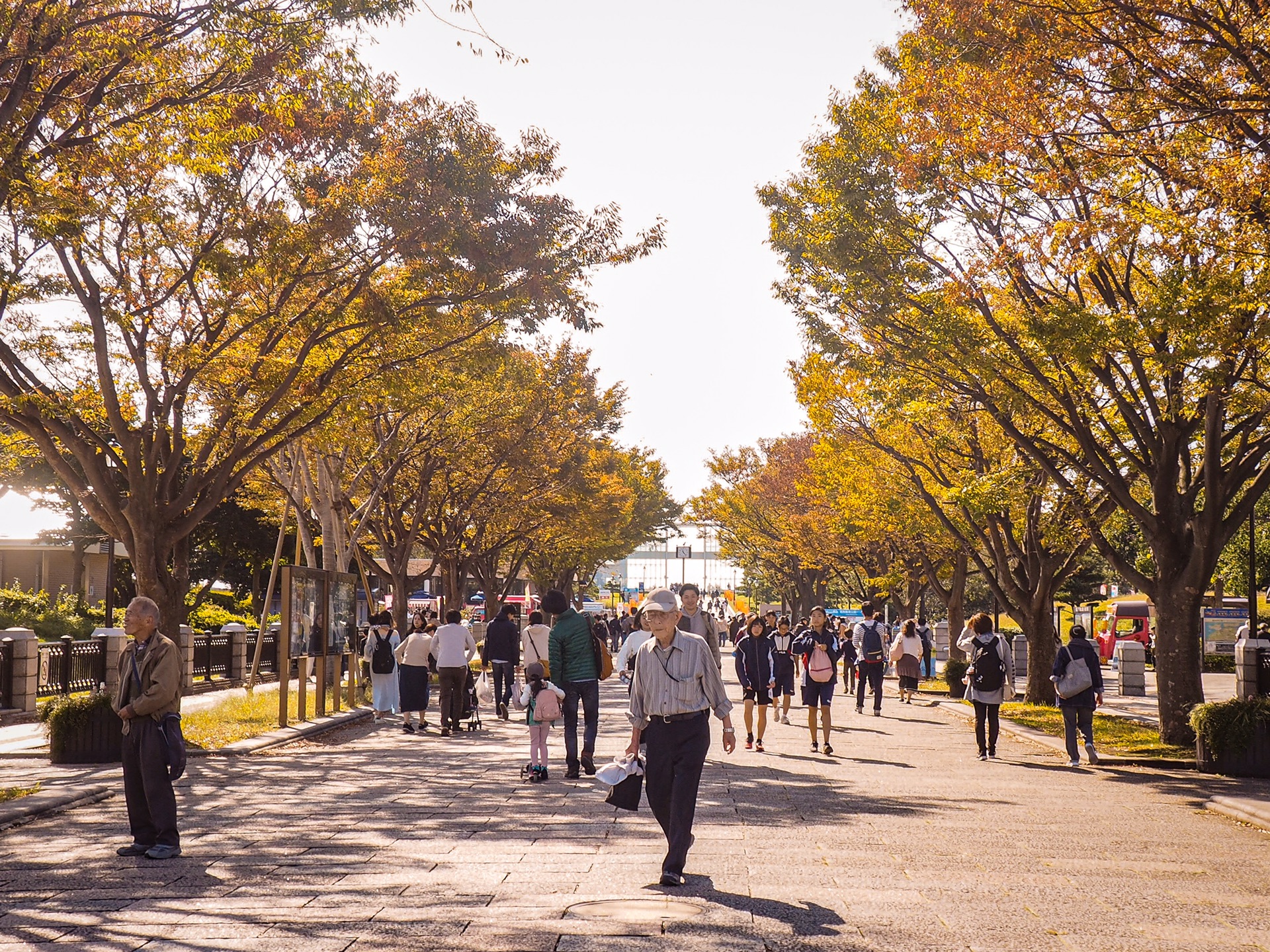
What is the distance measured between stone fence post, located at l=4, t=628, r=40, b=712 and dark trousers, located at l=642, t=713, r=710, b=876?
16.5 metres

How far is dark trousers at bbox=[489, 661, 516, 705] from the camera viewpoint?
21672 mm

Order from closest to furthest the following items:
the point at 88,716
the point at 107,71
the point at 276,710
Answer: the point at 107,71
the point at 88,716
the point at 276,710

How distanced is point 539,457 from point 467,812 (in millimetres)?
24199

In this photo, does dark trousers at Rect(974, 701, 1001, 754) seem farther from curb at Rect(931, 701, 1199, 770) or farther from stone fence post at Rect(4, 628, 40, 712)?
stone fence post at Rect(4, 628, 40, 712)

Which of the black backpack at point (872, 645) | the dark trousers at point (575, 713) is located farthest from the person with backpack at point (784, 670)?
the dark trousers at point (575, 713)

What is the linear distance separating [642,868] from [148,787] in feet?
10.2

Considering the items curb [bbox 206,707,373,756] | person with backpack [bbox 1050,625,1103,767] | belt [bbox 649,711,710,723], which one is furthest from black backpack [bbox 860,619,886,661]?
belt [bbox 649,711,710,723]

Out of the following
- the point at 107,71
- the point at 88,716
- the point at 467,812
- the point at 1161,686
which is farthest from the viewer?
the point at 1161,686

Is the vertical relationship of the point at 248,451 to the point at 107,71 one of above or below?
below

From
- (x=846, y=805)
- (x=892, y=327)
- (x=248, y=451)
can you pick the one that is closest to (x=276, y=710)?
(x=248, y=451)

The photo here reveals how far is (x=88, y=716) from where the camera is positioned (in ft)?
46.6

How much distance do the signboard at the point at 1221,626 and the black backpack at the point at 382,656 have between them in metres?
35.3

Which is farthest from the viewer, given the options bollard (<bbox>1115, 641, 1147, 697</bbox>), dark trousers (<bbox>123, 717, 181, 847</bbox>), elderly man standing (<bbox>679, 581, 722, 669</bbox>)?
bollard (<bbox>1115, 641, 1147, 697</bbox>)

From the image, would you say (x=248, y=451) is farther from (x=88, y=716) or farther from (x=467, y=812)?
(x=467, y=812)
